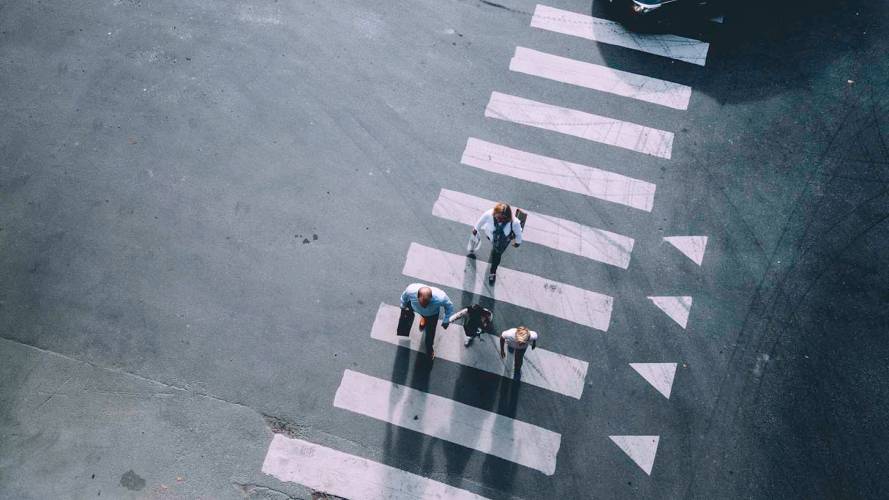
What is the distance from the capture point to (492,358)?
32.0 ft

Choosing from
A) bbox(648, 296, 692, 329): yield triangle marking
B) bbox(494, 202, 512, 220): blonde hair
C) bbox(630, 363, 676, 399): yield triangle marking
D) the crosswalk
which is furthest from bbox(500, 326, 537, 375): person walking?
bbox(648, 296, 692, 329): yield triangle marking

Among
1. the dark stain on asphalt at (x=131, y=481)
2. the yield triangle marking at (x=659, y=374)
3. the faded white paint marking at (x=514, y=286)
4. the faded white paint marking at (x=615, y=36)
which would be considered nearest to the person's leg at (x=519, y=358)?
the faded white paint marking at (x=514, y=286)

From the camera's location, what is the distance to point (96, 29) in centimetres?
1195

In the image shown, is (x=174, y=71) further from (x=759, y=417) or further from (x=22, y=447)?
(x=759, y=417)

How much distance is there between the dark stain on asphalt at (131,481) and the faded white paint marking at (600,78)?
9.40 meters

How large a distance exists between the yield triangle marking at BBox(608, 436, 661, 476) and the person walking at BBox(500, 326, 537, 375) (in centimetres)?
185

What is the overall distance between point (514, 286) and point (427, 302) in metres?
2.27

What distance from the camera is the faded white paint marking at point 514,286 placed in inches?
394

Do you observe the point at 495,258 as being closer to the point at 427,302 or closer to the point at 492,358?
the point at 492,358

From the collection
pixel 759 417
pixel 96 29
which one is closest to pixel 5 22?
pixel 96 29

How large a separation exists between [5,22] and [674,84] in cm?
1308

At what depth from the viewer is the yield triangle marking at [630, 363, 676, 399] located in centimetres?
960

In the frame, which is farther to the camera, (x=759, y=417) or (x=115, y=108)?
(x=115, y=108)

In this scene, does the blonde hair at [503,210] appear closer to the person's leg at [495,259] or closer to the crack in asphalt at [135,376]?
the person's leg at [495,259]
